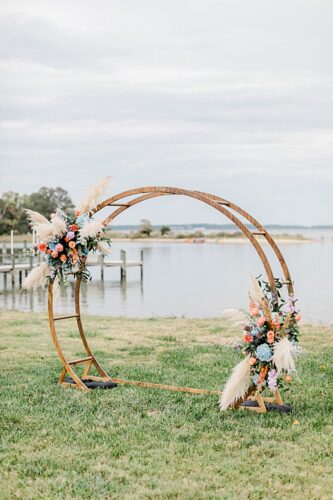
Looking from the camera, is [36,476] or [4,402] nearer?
[36,476]

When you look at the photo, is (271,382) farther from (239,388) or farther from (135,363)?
(135,363)

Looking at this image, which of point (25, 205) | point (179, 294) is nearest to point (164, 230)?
point (25, 205)

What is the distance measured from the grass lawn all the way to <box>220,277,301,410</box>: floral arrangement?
0.87 feet

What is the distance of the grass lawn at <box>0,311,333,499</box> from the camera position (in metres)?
4.07

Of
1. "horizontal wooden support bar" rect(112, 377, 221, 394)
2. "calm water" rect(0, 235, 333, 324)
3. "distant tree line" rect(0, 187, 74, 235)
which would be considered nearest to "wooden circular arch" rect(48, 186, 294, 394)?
"horizontal wooden support bar" rect(112, 377, 221, 394)

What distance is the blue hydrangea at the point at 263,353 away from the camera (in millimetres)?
5464

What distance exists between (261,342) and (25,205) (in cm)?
7188

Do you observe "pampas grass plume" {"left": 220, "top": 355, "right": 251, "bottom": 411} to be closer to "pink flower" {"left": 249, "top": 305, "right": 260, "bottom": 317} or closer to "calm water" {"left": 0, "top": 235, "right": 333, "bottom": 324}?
"pink flower" {"left": 249, "top": 305, "right": 260, "bottom": 317}

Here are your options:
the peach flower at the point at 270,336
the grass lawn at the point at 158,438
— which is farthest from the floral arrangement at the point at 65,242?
the peach flower at the point at 270,336

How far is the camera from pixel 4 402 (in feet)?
19.7

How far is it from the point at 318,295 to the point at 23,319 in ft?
43.5

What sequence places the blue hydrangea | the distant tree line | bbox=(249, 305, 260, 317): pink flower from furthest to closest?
the distant tree line
bbox=(249, 305, 260, 317): pink flower
the blue hydrangea

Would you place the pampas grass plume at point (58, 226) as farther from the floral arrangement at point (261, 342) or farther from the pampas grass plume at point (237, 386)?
the pampas grass plume at point (237, 386)

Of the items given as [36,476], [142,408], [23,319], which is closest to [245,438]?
[142,408]
